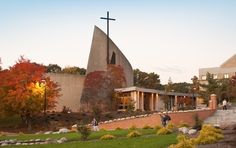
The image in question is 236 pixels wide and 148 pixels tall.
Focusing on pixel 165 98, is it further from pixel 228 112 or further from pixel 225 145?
pixel 225 145

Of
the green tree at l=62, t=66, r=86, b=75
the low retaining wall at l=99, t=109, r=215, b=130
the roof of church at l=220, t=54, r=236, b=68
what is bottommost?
the low retaining wall at l=99, t=109, r=215, b=130

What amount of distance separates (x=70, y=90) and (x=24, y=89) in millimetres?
15789

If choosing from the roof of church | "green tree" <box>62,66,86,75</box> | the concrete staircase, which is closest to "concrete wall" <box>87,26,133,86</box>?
the concrete staircase

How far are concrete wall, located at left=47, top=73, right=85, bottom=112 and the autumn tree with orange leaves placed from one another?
41.0ft

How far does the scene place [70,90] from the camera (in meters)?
57.1

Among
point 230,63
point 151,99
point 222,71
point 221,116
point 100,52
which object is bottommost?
point 221,116

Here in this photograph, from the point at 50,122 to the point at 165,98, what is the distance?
15676 mm

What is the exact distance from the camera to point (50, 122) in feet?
148

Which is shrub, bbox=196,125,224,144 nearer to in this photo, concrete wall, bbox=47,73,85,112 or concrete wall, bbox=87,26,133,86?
concrete wall, bbox=87,26,133,86

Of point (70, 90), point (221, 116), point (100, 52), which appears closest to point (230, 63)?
point (100, 52)

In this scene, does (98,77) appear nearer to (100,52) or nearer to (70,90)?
(100,52)

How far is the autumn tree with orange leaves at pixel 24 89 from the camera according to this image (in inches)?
1625

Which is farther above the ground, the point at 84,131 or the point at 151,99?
the point at 151,99

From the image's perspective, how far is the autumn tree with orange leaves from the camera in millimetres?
41281
